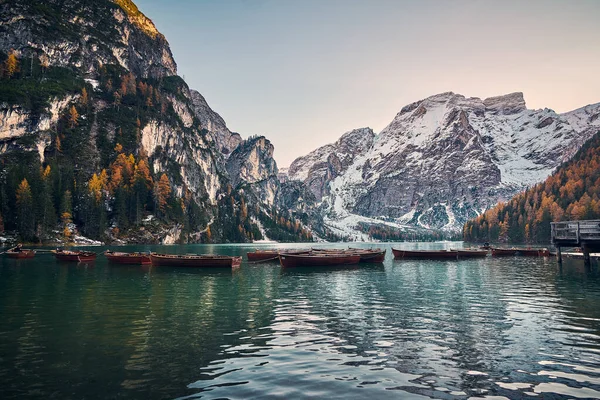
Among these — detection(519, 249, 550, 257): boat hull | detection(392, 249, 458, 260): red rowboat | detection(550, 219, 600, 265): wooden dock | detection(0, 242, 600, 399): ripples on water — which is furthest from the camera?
detection(392, 249, 458, 260): red rowboat

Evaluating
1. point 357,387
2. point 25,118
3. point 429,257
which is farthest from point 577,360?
point 25,118

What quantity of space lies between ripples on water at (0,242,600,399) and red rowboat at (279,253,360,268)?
1380 inches

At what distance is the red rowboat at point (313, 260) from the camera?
8012 centimetres

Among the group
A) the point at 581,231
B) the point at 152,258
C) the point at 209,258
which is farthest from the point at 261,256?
the point at 581,231

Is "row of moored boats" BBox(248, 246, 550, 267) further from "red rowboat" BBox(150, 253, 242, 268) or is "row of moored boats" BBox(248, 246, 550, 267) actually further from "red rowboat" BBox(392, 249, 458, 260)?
"red rowboat" BBox(150, 253, 242, 268)

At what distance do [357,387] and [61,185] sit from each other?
193 m

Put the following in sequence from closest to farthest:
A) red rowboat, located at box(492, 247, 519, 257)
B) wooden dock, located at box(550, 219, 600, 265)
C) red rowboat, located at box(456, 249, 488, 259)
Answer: wooden dock, located at box(550, 219, 600, 265) → red rowboat, located at box(456, 249, 488, 259) → red rowboat, located at box(492, 247, 519, 257)

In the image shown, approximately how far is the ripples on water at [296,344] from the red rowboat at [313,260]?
3504cm

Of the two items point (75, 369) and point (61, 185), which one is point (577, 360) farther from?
point (61, 185)

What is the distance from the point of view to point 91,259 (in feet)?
281

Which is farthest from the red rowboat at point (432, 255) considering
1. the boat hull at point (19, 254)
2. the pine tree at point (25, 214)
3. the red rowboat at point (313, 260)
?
the pine tree at point (25, 214)

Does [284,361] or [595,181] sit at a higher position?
[595,181]

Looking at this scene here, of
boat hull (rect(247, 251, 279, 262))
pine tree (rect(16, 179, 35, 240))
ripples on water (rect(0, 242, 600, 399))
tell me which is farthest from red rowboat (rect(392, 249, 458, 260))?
pine tree (rect(16, 179, 35, 240))

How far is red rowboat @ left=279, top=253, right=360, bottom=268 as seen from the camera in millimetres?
80125
